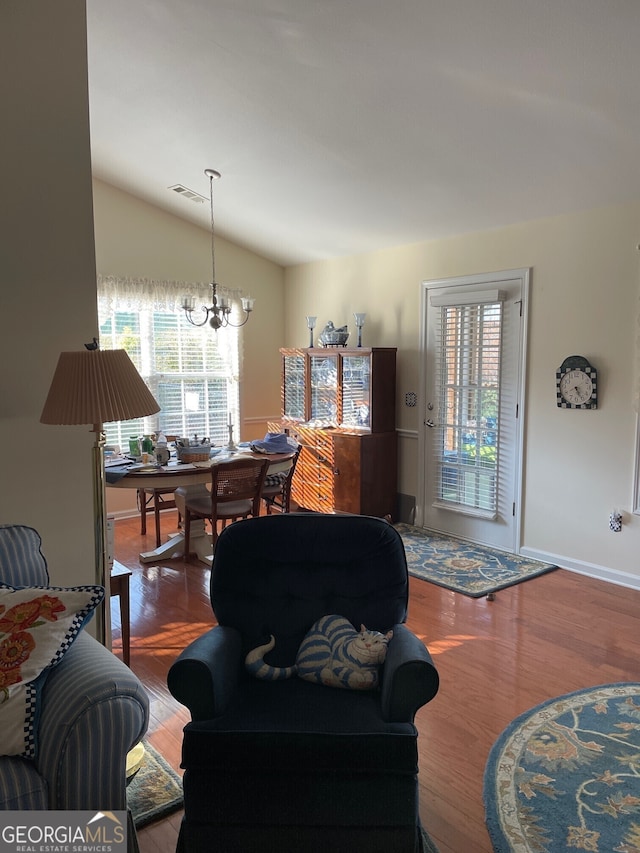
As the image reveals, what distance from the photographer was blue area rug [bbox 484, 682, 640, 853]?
1.92 meters

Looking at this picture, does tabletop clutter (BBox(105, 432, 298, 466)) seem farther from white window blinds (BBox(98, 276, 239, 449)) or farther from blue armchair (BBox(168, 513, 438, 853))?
blue armchair (BBox(168, 513, 438, 853))

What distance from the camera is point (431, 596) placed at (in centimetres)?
384

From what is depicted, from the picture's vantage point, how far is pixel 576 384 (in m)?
4.09

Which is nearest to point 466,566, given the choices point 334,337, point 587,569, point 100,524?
point 587,569

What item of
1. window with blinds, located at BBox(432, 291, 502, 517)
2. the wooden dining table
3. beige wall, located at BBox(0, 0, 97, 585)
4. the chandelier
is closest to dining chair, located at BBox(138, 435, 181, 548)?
the wooden dining table

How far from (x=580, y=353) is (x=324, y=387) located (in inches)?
89.7

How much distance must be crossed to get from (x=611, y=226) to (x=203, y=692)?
3.64 m

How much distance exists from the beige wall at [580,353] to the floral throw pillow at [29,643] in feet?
10.8

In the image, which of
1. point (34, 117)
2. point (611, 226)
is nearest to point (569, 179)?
point (611, 226)

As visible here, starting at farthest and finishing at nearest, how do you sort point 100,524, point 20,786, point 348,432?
point 348,432 → point 100,524 → point 20,786

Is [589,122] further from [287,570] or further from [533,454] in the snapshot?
[287,570]

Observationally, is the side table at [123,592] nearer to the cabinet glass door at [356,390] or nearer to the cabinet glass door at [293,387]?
the cabinet glass door at [356,390]

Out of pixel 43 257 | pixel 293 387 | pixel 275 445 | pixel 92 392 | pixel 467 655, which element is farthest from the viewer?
pixel 293 387

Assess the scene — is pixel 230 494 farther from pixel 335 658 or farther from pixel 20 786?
pixel 20 786
